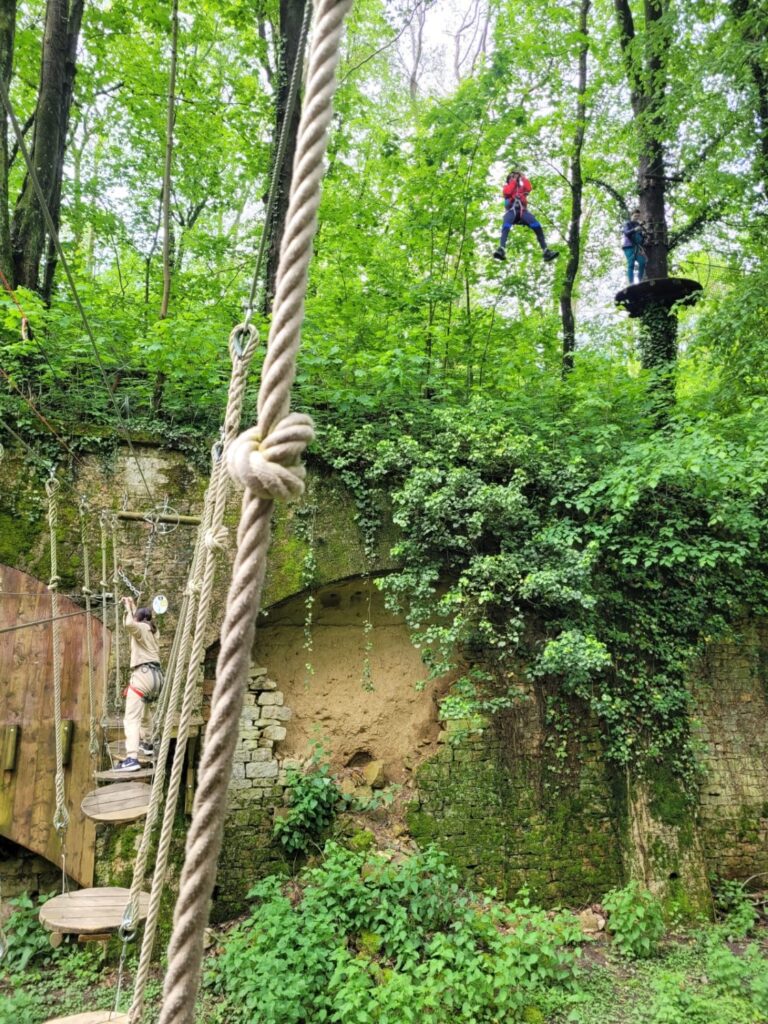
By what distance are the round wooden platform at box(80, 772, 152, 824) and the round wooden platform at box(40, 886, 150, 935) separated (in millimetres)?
332

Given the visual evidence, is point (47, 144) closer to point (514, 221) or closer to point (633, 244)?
point (514, 221)

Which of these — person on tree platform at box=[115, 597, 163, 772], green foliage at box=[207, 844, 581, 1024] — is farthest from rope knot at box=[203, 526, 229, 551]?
green foliage at box=[207, 844, 581, 1024]

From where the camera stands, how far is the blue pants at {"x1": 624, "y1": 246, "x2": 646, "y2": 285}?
24.0 feet

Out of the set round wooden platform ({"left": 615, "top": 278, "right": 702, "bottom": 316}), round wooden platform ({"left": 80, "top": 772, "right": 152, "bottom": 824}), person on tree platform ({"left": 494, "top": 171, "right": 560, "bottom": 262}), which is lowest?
round wooden platform ({"left": 80, "top": 772, "right": 152, "bottom": 824})

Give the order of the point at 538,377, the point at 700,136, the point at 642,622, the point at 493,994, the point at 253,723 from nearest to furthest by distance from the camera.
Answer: the point at 493,994
the point at 253,723
the point at 642,622
the point at 538,377
the point at 700,136

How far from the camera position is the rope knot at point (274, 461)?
0.76m

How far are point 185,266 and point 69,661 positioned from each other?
6404 mm

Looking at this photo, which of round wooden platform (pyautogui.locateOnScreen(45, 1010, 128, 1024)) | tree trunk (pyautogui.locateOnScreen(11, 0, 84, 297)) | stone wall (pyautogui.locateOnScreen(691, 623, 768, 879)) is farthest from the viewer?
stone wall (pyautogui.locateOnScreen(691, 623, 768, 879))

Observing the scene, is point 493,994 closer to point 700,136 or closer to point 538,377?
point 538,377

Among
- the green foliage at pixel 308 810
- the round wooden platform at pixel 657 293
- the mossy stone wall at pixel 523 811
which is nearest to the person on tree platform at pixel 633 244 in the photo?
the round wooden platform at pixel 657 293

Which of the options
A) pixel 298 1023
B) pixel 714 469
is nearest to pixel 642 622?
pixel 714 469

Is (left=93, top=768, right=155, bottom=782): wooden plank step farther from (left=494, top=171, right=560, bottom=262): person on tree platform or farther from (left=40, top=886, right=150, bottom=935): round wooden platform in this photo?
(left=494, top=171, right=560, bottom=262): person on tree platform

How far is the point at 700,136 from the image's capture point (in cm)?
678

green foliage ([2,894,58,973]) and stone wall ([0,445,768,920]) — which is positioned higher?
stone wall ([0,445,768,920])
